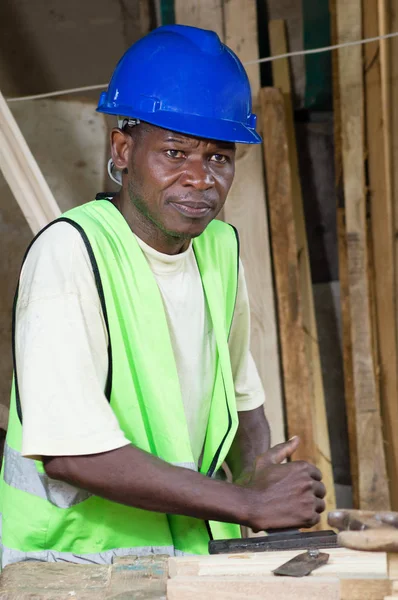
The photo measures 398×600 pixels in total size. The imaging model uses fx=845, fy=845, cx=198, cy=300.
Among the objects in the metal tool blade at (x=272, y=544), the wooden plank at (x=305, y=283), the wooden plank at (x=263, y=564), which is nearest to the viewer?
the wooden plank at (x=263, y=564)

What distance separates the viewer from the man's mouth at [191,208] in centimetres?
221

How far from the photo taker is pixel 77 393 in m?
1.85

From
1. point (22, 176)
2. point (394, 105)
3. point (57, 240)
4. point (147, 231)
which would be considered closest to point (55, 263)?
point (57, 240)

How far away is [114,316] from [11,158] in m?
1.21

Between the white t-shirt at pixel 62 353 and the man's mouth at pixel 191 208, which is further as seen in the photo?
the man's mouth at pixel 191 208

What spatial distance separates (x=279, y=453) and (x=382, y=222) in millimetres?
2254

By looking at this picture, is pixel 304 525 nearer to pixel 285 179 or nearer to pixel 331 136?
pixel 285 179

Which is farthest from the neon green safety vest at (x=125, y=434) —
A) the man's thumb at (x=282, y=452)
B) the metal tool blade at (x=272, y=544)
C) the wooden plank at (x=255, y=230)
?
the wooden plank at (x=255, y=230)

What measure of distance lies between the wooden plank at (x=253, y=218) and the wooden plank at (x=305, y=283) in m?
0.22

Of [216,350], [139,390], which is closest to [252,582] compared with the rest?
[139,390]

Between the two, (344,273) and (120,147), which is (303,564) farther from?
(344,273)

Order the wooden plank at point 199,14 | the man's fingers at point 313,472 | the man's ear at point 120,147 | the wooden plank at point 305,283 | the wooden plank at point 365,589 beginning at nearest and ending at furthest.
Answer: the wooden plank at point 365,589, the man's fingers at point 313,472, the man's ear at point 120,147, the wooden plank at point 199,14, the wooden plank at point 305,283

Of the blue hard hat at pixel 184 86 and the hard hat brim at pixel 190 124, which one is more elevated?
the blue hard hat at pixel 184 86

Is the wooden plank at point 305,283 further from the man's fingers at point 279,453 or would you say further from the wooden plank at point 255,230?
the man's fingers at point 279,453
